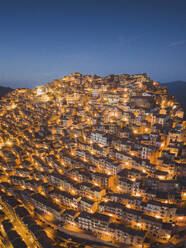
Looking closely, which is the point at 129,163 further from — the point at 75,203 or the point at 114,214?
the point at 75,203

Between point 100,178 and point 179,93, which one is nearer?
point 100,178

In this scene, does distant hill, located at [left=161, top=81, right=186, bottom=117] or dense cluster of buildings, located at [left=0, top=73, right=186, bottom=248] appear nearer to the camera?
dense cluster of buildings, located at [left=0, top=73, right=186, bottom=248]

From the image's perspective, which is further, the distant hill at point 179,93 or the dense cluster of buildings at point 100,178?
the distant hill at point 179,93

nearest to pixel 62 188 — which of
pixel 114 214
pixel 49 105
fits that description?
pixel 114 214

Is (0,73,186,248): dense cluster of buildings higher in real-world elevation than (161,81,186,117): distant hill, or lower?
lower

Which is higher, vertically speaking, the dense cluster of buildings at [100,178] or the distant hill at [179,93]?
the distant hill at [179,93]

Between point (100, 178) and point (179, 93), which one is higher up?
point (179, 93)

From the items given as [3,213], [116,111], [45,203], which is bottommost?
[3,213]

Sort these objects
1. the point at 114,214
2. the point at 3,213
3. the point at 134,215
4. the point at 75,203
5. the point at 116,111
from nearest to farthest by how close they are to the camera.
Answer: the point at 134,215, the point at 114,214, the point at 75,203, the point at 3,213, the point at 116,111
